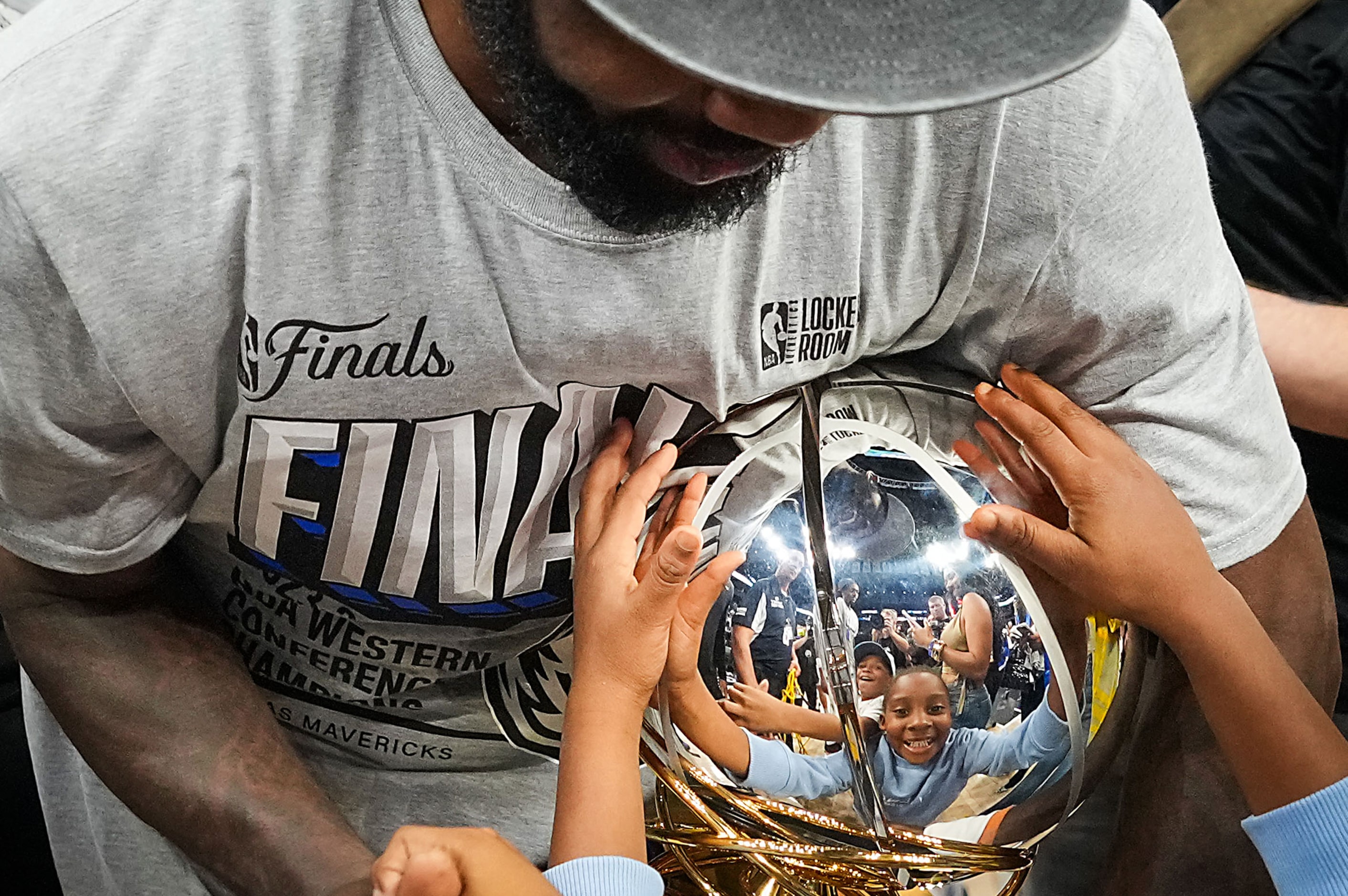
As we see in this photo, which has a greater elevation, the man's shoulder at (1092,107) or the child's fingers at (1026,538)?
the man's shoulder at (1092,107)

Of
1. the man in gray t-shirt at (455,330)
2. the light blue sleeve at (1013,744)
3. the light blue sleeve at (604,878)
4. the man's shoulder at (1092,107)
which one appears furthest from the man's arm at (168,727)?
the man's shoulder at (1092,107)

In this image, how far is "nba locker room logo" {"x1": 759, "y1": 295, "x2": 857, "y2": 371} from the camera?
2.64 feet

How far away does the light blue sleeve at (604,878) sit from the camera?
774mm

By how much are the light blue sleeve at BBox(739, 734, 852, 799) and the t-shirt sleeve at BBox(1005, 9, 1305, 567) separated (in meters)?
0.31

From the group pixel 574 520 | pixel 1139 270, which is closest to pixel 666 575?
pixel 574 520

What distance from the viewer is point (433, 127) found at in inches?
26.5

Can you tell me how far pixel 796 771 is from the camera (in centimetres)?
75

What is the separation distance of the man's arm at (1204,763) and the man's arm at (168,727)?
1.89ft

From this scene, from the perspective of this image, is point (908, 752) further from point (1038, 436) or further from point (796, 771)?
point (1038, 436)

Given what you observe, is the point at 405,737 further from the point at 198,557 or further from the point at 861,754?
the point at 861,754

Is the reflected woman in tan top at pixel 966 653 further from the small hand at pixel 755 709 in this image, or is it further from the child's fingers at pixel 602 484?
the child's fingers at pixel 602 484

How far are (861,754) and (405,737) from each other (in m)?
0.46

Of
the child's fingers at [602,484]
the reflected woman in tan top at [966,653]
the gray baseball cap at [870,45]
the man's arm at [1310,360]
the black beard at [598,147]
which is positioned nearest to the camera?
the gray baseball cap at [870,45]

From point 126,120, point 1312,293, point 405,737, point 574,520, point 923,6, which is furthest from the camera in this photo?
point 1312,293
